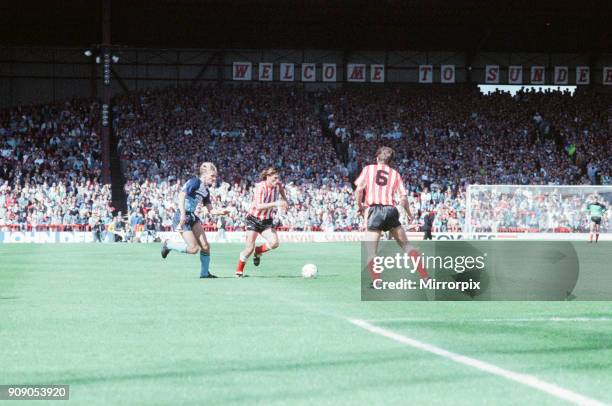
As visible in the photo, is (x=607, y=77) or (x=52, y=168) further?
(x=607, y=77)

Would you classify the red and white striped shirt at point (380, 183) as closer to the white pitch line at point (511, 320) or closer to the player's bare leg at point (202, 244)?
the player's bare leg at point (202, 244)

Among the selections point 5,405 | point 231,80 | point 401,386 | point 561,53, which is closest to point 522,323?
point 401,386

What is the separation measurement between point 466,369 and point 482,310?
178 inches

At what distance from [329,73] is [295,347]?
4994 cm

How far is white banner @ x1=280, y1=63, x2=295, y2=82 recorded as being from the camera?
56.0 meters

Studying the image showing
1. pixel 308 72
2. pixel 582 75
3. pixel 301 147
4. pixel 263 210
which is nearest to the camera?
pixel 263 210

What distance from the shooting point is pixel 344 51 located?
59.7 metres

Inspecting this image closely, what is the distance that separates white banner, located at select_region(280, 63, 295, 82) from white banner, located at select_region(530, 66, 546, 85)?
1476 centimetres

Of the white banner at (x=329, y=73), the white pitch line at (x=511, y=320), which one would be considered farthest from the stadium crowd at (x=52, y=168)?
the white pitch line at (x=511, y=320)

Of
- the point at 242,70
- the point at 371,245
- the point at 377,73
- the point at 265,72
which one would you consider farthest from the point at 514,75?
the point at 371,245

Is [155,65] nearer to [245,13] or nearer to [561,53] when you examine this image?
[245,13]

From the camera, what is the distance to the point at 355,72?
57.0 m

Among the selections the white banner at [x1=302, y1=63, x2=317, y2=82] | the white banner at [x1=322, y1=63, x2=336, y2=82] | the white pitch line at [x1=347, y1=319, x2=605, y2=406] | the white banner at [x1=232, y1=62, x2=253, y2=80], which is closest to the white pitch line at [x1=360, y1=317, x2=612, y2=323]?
the white pitch line at [x1=347, y1=319, x2=605, y2=406]

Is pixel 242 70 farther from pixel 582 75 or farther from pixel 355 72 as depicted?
pixel 582 75
